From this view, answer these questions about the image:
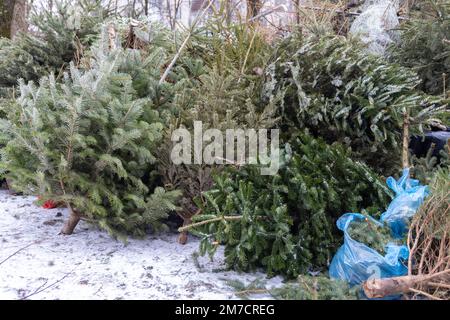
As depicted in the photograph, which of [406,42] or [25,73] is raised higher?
[406,42]

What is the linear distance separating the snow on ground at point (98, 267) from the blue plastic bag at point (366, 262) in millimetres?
447

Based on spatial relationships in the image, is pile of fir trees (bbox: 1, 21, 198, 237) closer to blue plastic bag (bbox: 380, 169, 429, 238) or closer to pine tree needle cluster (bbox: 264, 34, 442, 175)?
pine tree needle cluster (bbox: 264, 34, 442, 175)

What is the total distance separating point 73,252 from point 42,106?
41.2 inches

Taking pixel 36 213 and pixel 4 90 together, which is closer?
pixel 36 213

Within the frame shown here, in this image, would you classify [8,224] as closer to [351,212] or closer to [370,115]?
[351,212]

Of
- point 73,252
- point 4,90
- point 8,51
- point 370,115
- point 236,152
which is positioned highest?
point 8,51

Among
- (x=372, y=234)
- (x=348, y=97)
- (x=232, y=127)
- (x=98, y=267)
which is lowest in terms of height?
(x=98, y=267)

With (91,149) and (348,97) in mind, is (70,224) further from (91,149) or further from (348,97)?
(348,97)

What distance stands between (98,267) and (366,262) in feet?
5.46

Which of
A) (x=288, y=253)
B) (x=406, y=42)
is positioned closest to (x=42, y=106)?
(x=288, y=253)

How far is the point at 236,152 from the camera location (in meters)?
3.10

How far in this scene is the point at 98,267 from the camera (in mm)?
2732

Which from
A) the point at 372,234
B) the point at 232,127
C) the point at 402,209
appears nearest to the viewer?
the point at 372,234

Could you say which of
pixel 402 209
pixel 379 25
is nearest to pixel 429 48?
pixel 379 25
